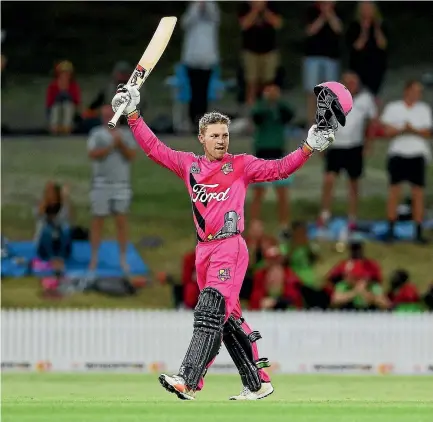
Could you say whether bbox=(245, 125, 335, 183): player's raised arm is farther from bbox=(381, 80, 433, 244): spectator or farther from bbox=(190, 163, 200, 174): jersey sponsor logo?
bbox=(381, 80, 433, 244): spectator

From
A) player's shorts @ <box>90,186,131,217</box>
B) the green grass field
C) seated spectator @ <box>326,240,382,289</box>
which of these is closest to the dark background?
player's shorts @ <box>90,186,131,217</box>

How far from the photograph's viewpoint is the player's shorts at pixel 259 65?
23.1 m

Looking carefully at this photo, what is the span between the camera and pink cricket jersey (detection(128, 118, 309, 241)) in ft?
35.8

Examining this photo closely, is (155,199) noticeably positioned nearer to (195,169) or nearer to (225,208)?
(195,169)

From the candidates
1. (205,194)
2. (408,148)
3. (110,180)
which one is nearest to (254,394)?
(205,194)

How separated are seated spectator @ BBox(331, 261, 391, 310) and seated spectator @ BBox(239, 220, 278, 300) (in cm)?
116

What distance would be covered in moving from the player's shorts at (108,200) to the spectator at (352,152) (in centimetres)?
309

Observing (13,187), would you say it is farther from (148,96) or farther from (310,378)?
(310,378)

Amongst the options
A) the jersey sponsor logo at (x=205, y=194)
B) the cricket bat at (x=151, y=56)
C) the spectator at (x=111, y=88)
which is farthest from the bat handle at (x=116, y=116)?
the spectator at (x=111, y=88)

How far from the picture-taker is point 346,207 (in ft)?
75.6

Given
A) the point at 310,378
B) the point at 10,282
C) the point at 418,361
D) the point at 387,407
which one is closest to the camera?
the point at 387,407

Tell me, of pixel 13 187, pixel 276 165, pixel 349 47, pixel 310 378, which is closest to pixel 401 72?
pixel 349 47

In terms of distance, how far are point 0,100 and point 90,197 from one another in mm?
2342

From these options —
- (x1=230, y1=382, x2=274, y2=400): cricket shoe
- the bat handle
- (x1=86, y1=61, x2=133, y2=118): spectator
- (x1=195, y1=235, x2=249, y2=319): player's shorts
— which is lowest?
(x1=230, y1=382, x2=274, y2=400): cricket shoe
